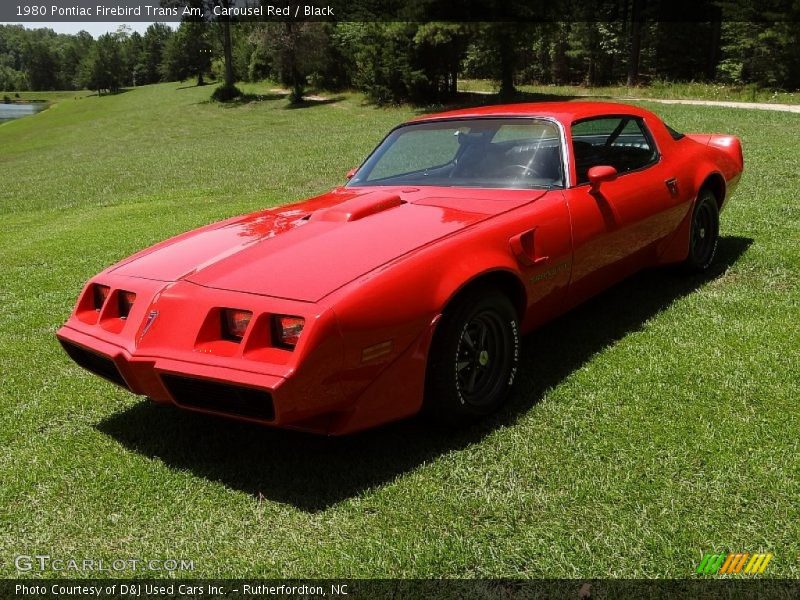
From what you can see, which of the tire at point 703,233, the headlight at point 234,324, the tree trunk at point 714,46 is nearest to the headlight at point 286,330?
the headlight at point 234,324

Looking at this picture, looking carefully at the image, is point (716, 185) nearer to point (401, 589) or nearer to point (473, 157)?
point (473, 157)

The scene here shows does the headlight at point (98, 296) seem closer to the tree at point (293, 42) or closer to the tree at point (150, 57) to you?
the tree at point (293, 42)

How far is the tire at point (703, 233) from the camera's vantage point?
16.4 feet

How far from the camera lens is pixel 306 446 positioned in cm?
318

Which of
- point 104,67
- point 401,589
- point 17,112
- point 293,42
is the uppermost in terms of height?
point 104,67

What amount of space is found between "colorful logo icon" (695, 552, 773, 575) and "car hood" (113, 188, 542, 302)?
1592 mm

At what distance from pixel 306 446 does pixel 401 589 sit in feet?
3.49

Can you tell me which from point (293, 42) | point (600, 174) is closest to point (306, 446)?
point (600, 174)

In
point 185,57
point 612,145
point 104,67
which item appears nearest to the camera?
point 612,145

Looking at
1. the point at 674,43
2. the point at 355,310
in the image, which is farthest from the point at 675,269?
the point at 674,43

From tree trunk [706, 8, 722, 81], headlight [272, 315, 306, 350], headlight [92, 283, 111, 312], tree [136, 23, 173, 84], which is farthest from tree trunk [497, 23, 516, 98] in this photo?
tree [136, 23, 173, 84]

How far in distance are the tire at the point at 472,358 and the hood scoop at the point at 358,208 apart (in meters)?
0.75

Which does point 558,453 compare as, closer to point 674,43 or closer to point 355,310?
point 355,310

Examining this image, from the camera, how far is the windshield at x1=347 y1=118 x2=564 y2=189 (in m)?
3.89
